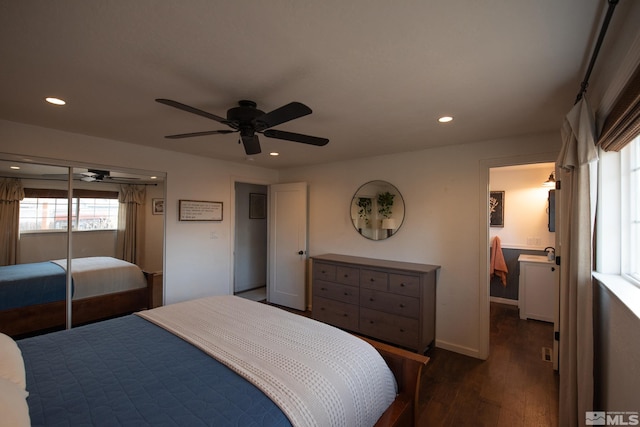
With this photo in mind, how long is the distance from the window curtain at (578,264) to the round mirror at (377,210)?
1.90 meters

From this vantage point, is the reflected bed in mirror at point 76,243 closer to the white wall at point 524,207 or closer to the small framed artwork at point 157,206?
the small framed artwork at point 157,206

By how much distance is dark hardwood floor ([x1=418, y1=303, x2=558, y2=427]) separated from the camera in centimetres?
209

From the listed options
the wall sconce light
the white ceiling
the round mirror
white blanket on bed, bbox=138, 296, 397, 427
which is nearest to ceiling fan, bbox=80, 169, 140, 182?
the white ceiling

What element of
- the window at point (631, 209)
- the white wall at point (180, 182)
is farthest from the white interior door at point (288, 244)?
the window at point (631, 209)

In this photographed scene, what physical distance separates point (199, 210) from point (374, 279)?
2.47m

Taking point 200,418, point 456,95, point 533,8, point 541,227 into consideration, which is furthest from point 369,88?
point 541,227

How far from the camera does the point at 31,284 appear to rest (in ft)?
8.77

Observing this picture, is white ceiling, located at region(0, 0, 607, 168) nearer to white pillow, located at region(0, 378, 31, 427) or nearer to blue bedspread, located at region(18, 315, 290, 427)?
white pillow, located at region(0, 378, 31, 427)

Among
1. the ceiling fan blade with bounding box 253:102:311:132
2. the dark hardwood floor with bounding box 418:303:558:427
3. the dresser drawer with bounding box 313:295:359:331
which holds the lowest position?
the dark hardwood floor with bounding box 418:303:558:427

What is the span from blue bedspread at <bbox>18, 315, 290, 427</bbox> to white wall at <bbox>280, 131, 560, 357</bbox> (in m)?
2.63

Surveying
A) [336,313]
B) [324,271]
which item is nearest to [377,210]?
[324,271]

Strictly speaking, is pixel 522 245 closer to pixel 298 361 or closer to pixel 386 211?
pixel 386 211

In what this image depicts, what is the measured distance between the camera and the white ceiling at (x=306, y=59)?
114 cm

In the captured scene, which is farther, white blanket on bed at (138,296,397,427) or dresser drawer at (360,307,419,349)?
dresser drawer at (360,307,419,349)
